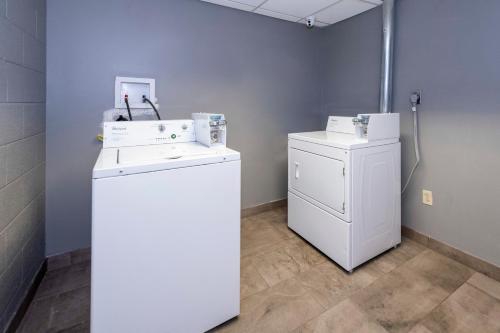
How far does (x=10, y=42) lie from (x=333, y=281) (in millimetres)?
2261

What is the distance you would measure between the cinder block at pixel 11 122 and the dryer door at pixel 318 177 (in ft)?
6.01

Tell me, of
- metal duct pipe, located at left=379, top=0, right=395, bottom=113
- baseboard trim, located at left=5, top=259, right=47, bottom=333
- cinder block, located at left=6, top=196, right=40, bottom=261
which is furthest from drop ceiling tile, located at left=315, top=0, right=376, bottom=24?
baseboard trim, located at left=5, top=259, right=47, bottom=333

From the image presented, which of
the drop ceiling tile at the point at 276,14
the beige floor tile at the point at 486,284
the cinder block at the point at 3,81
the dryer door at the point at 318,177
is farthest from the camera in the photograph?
the drop ceiling tile at the point at 276,14

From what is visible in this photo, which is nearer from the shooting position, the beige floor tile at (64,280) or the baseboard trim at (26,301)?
the baseboard trim at (26,301)

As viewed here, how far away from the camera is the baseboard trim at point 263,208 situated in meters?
2.72

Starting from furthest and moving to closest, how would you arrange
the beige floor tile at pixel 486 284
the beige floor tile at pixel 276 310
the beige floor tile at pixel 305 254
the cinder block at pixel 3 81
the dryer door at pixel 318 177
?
the beige floor tile at pixel 305 254, the dryer door at pixel 318 177, the beige floor tile at pixel 486 284, the beige floor tile at pixel 276 310, the cinder block at pixel 3 81

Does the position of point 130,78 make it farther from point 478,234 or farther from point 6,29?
point 478,234

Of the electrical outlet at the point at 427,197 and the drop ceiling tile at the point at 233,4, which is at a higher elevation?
the drop ceiling tile at the point at 233,4

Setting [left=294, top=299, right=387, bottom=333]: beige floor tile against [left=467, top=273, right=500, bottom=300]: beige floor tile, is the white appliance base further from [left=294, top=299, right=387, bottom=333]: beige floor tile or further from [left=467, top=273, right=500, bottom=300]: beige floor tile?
[left=467, top=273, right=500, bottom=300]: beige floor tile

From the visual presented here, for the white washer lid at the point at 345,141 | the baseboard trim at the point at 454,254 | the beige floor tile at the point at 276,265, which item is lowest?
the beige floor tile at the point at 276,265

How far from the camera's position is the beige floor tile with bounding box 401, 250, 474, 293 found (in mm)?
1678

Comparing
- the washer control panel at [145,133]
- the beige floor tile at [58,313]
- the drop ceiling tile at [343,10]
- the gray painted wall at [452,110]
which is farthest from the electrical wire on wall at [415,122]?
the beige floor tile at [58,313]

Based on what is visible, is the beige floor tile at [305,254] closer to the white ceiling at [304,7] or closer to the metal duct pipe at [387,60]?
the metal duct pipe at [387,60]

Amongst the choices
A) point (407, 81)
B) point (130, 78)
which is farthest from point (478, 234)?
point (130, 78)
